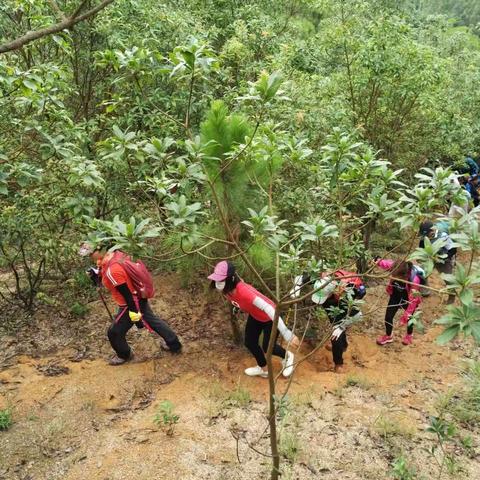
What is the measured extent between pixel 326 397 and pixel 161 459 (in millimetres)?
1810

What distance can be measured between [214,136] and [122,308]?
2.14 m

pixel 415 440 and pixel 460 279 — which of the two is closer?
pixel 460 279

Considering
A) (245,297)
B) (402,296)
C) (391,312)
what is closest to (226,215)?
(245,297)

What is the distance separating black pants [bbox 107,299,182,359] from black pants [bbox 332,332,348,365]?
1.80 meters

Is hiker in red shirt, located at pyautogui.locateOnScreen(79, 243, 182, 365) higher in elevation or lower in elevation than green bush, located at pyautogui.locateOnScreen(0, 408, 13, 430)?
higher

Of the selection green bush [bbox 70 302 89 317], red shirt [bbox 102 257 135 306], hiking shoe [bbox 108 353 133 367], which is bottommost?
hiking shoe [bbox 108 353 133 367]

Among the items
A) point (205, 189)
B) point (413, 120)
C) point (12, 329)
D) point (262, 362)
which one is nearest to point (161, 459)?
point (262, 362)

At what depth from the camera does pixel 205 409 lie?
4516 millimetres

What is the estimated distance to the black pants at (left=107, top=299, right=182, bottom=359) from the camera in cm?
509

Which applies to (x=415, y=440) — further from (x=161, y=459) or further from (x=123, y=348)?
(x=123, y=348)

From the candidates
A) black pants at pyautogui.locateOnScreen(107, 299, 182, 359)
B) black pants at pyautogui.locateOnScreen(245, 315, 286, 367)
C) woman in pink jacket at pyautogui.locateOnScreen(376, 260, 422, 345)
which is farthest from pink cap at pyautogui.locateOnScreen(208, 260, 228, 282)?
woman in pink jacket at pyautogui.locateOnScreen(376, 260, 422, 345)

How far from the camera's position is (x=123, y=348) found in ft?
17.2

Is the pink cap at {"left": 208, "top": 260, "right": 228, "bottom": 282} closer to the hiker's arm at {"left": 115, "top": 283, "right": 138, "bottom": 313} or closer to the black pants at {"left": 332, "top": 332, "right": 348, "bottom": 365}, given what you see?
the hiker's arm at {"left": 115, "top": 283, "right": 138, "bottom": 313}

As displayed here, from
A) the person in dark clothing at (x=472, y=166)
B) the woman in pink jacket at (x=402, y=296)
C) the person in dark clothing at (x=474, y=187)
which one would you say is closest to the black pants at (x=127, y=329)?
the woman in pink jacket at (x=402, y=296)
